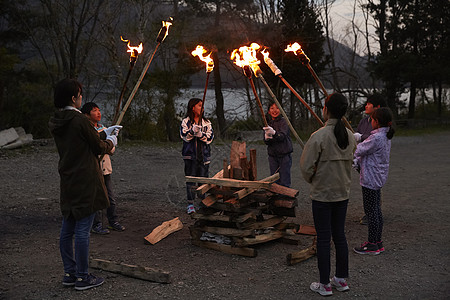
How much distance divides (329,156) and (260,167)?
319 inches

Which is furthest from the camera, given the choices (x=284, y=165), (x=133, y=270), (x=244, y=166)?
(x=284, y=165)

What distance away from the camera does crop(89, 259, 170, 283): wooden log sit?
480 cm

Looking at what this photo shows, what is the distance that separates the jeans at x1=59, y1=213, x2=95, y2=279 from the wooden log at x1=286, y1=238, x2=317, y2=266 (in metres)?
2.11

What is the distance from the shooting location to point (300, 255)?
5.40 m

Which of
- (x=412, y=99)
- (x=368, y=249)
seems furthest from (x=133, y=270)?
(x=412, y=99)

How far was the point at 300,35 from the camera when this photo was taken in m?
21.0

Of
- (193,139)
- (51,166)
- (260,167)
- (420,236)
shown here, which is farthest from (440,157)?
(51,166)

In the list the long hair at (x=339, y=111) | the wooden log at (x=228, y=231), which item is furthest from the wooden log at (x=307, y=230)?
the long hair at (x=339, y=111)

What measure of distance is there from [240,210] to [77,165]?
2.02m

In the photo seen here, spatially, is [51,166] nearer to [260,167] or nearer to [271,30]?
[260,167]

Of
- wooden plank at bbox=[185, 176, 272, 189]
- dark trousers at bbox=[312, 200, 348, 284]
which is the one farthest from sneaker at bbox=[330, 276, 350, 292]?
wooden plank at bbox=[185, 176, 272, 189]

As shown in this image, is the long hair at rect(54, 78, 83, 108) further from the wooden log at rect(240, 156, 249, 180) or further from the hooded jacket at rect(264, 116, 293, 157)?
the hooded jacket at rect(264, 116, 293, 157)

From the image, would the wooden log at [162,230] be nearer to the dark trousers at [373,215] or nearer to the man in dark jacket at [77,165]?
the man in dark jacket at [77,165]

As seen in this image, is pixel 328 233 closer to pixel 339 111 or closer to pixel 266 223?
pixel 339 111
